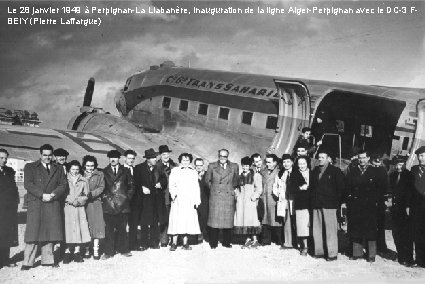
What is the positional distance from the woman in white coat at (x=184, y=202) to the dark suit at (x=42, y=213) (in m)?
1.75

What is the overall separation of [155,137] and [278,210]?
531cm

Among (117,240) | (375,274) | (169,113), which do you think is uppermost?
(169,113)

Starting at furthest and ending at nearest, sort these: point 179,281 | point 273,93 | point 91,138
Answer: point 273,93, point 91,138, point 179,281

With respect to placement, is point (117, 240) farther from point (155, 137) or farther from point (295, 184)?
point (155, 137)

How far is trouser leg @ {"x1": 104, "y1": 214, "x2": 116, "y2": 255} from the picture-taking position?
5827 mm

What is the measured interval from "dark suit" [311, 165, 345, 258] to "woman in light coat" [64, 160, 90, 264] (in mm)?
3515

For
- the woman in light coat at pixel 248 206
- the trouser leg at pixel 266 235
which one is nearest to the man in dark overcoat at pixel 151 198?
the woman in light coat at pixel 248 206

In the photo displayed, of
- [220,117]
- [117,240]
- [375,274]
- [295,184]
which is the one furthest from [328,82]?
[117,240]

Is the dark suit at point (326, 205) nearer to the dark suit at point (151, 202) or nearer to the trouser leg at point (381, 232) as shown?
the trouser leg at point (381, 232)

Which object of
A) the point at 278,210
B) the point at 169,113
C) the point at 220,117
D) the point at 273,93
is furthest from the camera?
the point at 169,113

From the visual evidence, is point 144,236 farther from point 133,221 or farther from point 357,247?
point 357,247

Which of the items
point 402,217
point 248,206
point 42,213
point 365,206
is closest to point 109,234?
point 42,213

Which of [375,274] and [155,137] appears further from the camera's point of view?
[155,137]

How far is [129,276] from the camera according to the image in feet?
16.5
